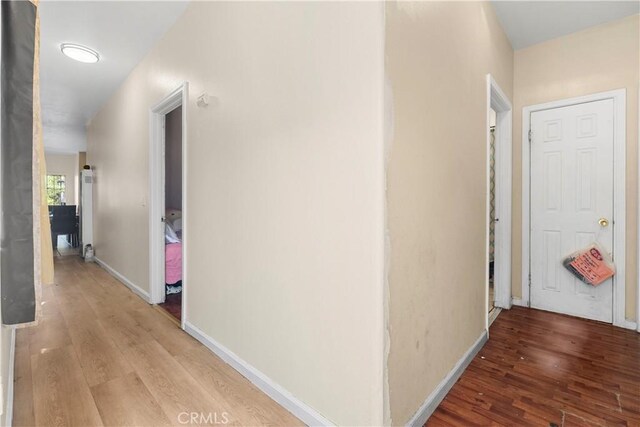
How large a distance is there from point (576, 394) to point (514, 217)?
184cm

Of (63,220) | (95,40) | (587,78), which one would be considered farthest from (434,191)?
(63,220)

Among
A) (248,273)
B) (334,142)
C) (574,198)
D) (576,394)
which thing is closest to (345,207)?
(334,142)

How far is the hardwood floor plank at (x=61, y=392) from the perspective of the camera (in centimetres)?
149

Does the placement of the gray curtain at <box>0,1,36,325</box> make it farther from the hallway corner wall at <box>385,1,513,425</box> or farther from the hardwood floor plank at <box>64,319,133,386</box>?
the hallway corner wall at <box>385,1,513,425</box>

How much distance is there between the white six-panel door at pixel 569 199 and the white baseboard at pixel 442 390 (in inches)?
54.5

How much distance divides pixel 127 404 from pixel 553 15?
4.19m

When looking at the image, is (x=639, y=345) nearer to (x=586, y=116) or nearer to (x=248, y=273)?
(x=586, y=116)

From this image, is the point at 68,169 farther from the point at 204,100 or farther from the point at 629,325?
the point at 629,325

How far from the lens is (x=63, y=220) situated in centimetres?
645

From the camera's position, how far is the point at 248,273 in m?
1.85

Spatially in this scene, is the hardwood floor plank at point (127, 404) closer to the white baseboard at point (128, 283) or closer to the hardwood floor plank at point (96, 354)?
the hardwood floor plank at point (96, 354)

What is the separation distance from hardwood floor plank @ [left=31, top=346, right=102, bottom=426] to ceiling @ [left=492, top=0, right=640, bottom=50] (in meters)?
3.86

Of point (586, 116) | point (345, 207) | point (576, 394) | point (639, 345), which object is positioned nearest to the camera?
point (345, 207)

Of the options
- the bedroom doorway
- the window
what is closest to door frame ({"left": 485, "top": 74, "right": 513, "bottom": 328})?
the bedroom doorway
